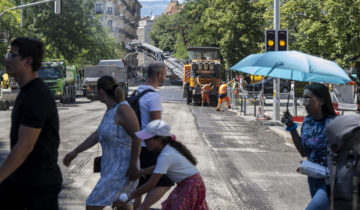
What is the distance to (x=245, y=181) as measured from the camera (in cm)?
841

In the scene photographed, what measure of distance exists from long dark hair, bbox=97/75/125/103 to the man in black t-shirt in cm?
115

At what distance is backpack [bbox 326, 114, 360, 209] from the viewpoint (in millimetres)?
3404

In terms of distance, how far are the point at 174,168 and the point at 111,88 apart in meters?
1.01

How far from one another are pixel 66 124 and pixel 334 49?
14.2 meters

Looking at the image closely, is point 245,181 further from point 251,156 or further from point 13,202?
point 13,202

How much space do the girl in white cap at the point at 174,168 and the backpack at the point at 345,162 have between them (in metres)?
0.98

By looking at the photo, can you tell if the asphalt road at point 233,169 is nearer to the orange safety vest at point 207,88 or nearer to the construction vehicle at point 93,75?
the orange safety vest at point 207,88

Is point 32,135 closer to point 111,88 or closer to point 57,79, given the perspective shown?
point 111,88

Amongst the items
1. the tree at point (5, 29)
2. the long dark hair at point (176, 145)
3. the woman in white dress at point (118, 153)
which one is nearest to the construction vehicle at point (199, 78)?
the tree at point (5, 29)

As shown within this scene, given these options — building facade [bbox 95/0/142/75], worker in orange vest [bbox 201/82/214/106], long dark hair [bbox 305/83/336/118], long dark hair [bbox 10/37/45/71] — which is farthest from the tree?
building facade [bbox 95/0/142/75]

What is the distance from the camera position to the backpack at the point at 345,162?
340cm

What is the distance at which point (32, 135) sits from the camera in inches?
125

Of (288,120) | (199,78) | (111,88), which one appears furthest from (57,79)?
(288,120)

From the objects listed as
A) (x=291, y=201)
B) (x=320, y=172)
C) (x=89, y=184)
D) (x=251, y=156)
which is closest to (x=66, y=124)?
(x=251, y=156)
